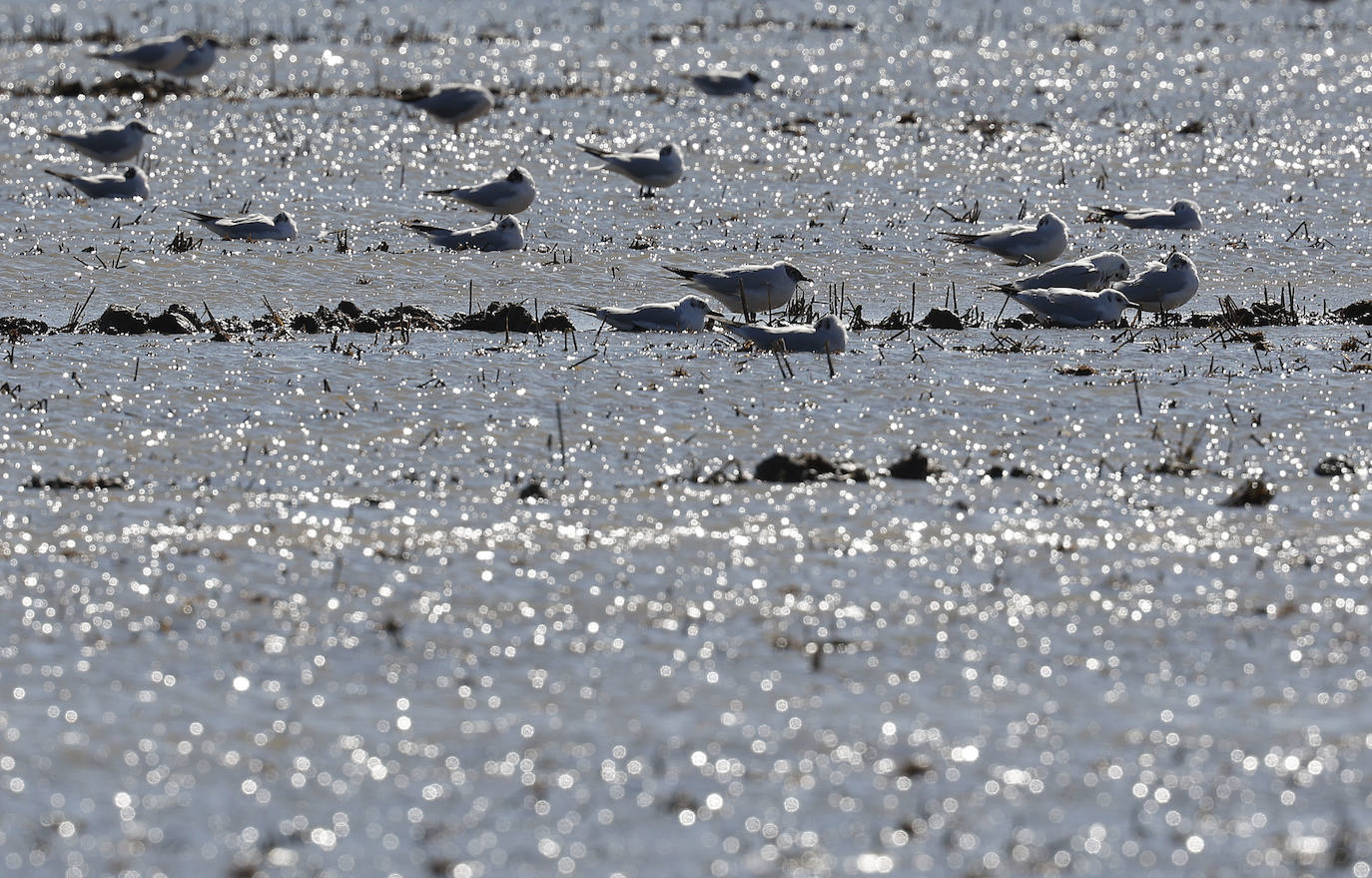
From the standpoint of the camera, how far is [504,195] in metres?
13.7

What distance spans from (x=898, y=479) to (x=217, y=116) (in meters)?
12.9

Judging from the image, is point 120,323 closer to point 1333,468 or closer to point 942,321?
point 942,321

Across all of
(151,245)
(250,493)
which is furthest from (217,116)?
(250,493)

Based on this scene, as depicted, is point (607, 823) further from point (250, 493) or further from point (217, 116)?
point (217, 116)

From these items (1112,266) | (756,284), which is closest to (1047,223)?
(1112,266)

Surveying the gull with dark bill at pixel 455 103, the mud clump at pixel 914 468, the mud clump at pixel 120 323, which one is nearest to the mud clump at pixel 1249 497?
the mud clump at pixel 914 468

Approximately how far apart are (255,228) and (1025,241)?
5.48 metres

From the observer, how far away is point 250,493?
6523mm

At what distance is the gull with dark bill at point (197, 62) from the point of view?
2003 centimetres

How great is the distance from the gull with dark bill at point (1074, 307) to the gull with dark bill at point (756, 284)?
1424 millimetres

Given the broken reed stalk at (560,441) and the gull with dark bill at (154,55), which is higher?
the broken reed stalk at (560,441)

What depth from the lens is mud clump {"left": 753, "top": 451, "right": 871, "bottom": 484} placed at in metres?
6.79

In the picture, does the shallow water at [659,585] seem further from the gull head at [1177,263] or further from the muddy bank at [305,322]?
the gull head at [1177,263]

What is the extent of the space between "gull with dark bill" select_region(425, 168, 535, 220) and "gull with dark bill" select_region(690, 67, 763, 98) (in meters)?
6.27
